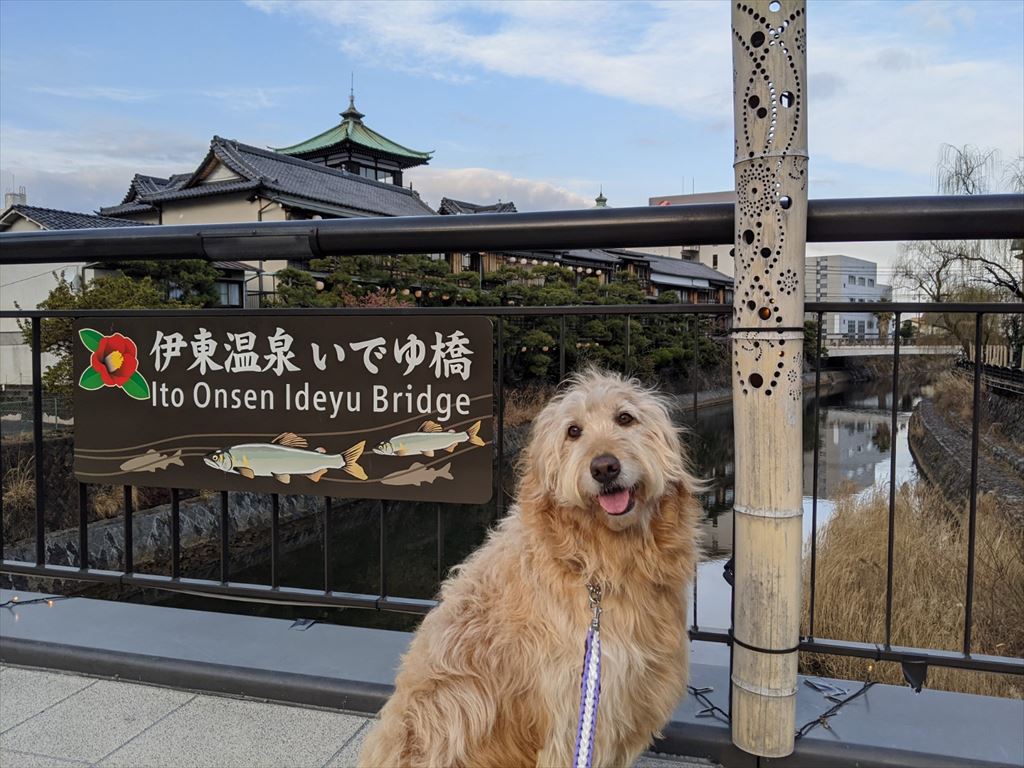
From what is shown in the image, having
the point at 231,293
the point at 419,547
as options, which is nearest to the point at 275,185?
the point at 231,293

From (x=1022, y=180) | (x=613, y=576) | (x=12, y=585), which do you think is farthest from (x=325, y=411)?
(x=1022, y=180)

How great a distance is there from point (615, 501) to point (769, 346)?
0.63m

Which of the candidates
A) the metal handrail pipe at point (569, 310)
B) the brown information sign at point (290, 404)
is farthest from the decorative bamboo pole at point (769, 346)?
the brown information sign at point (290, 404)

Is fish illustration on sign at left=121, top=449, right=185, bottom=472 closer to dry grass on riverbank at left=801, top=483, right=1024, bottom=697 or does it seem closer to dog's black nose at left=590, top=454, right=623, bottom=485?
dog's black nose at left=590, top=454, right=623, bottom=485

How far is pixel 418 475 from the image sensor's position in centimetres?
266

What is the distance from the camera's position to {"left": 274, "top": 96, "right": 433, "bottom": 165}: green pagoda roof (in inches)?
1603

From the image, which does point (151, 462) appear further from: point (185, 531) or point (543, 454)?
point (185, 531)

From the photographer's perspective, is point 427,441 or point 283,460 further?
point 283,460

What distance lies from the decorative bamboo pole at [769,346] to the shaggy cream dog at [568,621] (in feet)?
0.90

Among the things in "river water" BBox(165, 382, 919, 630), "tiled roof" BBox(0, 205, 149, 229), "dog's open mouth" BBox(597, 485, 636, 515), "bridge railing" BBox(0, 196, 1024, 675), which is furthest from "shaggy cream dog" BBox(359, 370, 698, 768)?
"tiled roof" BBox(0, 205, 149, 229)

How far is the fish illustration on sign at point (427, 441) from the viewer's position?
2.61 metres

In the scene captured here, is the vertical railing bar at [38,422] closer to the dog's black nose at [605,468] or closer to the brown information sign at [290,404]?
the brown information sign at [290,404]

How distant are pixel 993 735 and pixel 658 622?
1.23 m

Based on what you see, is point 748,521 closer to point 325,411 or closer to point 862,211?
point 862,211
